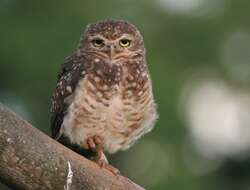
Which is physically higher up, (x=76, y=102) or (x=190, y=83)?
(x=76, y=102)

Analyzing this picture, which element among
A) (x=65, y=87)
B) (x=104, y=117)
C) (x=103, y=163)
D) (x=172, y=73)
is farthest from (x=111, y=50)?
(x=172, y=73)

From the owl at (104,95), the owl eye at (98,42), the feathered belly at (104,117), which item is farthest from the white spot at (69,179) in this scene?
the owl eye at (98,42)

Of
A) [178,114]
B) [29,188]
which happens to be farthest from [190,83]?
[29,188]

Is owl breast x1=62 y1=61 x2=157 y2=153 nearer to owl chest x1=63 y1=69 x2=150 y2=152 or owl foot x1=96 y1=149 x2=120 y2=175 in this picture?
owl chest x1=63 y1=69 x2=150 y2=152

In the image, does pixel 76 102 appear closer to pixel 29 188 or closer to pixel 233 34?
pixel 29 188

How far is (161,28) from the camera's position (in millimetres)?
18109

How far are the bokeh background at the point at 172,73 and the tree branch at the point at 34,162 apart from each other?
8698mm

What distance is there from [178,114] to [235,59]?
10.4 ft

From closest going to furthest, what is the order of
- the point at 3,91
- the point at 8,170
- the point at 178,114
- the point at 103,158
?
the point at 8,170 → the point at 103,158 → the point at 178,114 → the point at 3,91

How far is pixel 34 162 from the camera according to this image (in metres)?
6.08

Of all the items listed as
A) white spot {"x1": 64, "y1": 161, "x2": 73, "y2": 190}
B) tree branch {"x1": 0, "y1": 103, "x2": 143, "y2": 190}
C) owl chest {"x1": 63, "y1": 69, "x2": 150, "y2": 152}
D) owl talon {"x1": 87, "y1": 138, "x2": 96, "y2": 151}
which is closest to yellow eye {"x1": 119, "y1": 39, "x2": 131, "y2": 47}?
owl chest {"x1": 63, "y1": 69, "x2": 150, "y2": 152}

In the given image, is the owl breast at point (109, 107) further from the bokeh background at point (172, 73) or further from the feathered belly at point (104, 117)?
the bokeh background at point (172, 73)

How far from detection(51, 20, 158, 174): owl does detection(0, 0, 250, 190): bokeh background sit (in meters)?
7.35

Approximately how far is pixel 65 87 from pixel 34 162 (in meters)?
1.37
